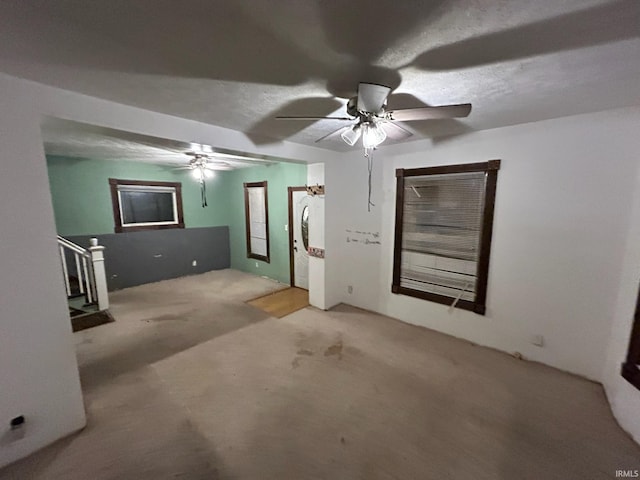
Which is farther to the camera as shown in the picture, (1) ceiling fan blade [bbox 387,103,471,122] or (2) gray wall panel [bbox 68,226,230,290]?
(2) gray wall panel [bbox 68,226,230,290]

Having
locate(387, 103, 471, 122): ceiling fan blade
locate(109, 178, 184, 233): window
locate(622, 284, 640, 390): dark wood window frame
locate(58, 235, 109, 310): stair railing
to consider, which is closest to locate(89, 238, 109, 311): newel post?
locate(58, 235, 109, 310): stair railing

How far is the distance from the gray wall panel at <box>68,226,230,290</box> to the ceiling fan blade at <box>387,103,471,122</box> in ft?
17.2

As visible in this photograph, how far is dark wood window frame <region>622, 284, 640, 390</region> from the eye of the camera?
1.79m

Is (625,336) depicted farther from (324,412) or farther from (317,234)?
(317,234)

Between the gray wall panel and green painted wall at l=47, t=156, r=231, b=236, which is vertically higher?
green painted wall at l=47, t=156, r=231, b=236

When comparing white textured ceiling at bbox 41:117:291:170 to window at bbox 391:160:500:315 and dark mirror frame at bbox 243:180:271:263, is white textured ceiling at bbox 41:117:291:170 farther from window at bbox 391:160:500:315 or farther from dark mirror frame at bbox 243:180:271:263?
window at bbox 391:160:500:315

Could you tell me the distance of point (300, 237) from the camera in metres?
4.88

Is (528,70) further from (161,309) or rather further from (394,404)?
(161,309)

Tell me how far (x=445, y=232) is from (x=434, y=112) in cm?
177

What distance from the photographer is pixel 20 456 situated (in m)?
1.66

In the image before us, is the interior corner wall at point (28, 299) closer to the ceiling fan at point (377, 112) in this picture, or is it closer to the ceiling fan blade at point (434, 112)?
the ceiling fan at point (377, 112)

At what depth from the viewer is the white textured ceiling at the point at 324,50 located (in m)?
0.99

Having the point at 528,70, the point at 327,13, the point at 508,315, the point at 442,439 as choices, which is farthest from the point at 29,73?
the point at 508,315

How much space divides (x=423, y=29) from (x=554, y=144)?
2036mm
